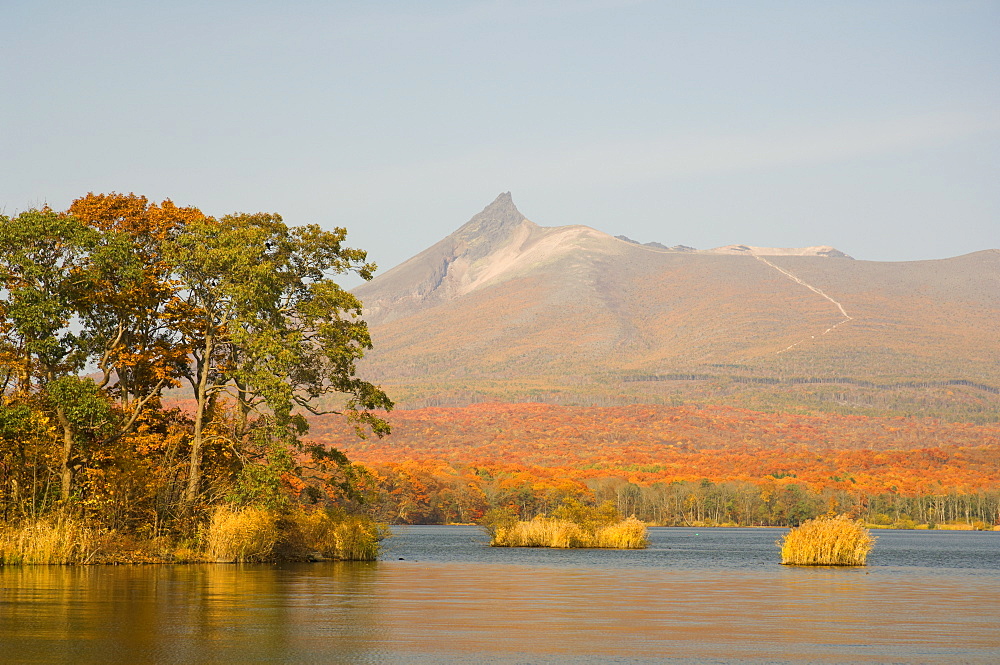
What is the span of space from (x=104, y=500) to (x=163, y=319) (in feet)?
25.9

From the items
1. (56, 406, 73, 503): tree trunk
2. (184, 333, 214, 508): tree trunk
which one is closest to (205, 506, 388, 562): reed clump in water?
(184, 333, 214, 508): tree trunk

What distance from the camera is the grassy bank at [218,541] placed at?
135ft

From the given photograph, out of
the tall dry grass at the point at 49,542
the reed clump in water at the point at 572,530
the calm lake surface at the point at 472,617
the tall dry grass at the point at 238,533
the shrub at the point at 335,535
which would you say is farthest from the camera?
the reed clump in water at the point at 572,530

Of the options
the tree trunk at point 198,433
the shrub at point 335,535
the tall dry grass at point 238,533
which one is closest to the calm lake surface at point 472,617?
the tall dry grass at point 238,533

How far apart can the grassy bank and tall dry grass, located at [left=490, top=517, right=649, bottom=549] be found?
83.0 feet

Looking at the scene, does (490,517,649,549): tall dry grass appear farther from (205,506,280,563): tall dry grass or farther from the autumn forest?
(205,506,280,563): tall dry grass

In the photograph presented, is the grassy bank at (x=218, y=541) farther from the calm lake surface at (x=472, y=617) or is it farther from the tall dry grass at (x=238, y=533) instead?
the calm lake surface at (x=472, y=617)

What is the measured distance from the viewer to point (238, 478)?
4641 centimetres

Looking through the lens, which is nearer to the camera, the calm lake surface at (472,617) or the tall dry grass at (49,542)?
the calm lake surface at (472,617)

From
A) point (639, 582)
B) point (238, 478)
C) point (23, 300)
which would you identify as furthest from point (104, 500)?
point (639, 582)

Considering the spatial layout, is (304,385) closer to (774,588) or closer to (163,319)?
(163,319)

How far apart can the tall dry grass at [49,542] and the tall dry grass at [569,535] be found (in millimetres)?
41676

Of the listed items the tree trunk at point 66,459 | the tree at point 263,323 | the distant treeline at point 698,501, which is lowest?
the distant treeline at point 698,501

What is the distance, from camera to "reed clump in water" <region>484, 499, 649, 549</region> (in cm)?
8006
